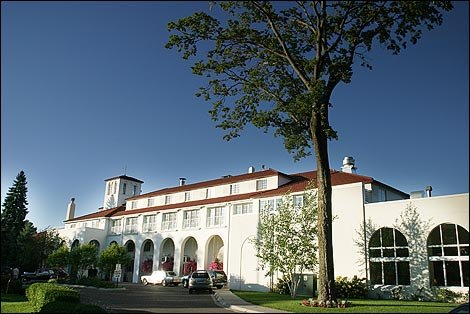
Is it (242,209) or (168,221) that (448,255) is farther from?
(168,221)

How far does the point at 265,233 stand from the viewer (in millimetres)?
28203

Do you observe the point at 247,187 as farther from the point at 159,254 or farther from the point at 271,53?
the point at 271,53

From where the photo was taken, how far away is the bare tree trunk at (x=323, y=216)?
770 inches

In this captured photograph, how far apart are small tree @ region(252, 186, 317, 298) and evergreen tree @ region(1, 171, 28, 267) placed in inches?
1324

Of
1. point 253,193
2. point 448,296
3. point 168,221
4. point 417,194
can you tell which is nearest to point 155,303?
point 448,296

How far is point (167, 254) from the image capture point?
4756 cm

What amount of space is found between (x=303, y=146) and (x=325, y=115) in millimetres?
3171

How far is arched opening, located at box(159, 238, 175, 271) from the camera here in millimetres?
45050

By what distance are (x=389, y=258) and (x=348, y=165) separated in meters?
13.4

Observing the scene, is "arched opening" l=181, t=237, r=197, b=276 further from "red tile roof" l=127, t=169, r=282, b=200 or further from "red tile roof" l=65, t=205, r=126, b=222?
"red tile roof" l=65, t=205, r=126, b=222

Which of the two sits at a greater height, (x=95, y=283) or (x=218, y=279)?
(x=218, y=279)

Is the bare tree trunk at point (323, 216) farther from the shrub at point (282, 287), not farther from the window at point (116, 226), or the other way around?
the window at point (116, 226)

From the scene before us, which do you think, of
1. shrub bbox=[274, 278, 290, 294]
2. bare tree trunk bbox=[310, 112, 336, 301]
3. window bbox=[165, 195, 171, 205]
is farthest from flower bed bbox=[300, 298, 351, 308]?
window bbox=[165, 195, 171, 205]

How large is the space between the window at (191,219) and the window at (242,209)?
5227mm
